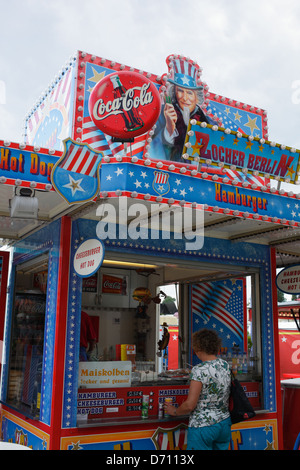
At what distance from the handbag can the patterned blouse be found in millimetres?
77

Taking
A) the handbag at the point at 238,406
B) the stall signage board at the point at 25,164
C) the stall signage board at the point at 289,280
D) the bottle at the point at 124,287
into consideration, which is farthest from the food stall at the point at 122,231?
the bottle at the point at 124,287

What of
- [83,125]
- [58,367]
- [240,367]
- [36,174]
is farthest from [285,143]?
[58,367]

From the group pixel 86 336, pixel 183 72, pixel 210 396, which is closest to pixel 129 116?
pixel 183 72

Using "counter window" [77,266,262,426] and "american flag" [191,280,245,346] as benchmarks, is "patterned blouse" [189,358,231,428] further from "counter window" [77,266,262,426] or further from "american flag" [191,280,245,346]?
"american flag" [191,280,245,346]

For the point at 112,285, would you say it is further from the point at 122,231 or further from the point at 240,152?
the point at 240,152

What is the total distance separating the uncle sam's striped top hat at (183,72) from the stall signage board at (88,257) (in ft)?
9.72

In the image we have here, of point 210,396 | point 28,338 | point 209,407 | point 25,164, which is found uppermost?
point 25,164

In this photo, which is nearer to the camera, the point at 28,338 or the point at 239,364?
the point at 28,338

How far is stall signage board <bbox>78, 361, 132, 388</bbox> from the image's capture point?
5.21 m

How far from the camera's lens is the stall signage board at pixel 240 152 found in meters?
5.51

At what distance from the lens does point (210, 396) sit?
440 centimetres

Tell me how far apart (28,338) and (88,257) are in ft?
6.80

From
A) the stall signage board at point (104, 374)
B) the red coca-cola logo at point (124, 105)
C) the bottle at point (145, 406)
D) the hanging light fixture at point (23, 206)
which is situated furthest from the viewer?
the bottle at point (145, 406)

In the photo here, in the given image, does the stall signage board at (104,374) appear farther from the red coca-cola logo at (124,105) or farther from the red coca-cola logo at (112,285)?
the red coca-cola logo at (112,285)
